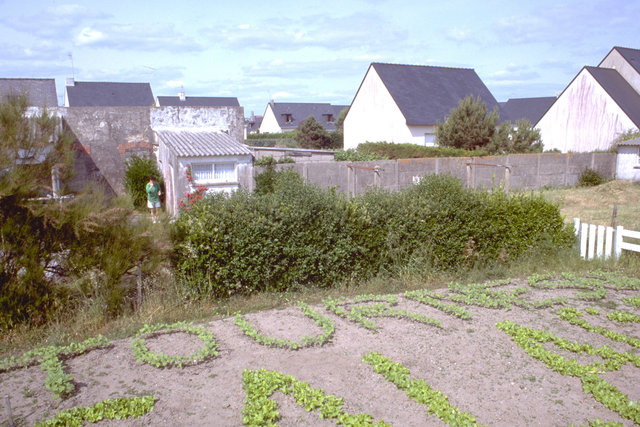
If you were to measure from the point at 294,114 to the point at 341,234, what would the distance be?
66.1 m

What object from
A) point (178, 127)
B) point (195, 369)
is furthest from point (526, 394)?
point (178, 127)

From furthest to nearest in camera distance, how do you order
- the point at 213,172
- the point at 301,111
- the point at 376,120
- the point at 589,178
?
the point at 301,111
the point at 376,120
the point at 589,178
the point at 213,172

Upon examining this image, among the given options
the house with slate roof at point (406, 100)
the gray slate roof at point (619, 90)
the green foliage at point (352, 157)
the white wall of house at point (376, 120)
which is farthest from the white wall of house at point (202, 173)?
the gray slate roof at point (619, 90)

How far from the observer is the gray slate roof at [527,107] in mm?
53312

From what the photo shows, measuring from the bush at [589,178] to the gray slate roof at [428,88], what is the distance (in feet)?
37.7

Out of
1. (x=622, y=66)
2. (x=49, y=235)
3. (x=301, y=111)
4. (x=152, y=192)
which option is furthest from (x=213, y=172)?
(x=301, y=111)

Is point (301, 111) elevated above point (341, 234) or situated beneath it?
elevated above

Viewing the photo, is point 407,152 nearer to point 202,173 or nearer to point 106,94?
point 202,173

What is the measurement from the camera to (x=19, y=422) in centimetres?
414

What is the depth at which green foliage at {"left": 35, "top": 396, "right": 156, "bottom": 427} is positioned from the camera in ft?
13.4

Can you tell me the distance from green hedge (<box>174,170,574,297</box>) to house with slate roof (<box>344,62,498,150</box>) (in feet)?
85.5

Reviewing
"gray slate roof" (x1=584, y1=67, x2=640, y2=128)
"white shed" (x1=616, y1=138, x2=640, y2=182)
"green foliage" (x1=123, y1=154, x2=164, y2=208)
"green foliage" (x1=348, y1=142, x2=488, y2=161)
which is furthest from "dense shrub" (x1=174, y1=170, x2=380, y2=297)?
"gray slate roof" (x1=584, y1=67, x2=640, y2=128)

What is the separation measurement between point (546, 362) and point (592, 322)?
173cm

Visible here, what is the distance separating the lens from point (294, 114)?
72.4m
